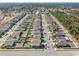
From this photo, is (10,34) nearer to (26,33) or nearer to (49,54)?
(26,33)

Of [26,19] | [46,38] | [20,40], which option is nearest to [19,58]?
[20,40]

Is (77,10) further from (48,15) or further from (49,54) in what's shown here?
(49,54)

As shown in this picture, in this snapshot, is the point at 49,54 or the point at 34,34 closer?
the point at 49,54

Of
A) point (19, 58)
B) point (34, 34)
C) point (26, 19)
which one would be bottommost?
point (19, 58)

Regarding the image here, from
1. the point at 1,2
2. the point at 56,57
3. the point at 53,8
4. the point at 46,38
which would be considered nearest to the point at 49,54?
the point at 56,57

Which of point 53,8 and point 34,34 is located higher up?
point 53,8

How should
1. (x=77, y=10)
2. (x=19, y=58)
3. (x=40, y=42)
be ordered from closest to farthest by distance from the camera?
(x=19, y=58) → (x=40, y=42) → (x=77, y=10)

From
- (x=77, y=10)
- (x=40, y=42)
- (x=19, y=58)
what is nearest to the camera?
(x=19, y=58)
